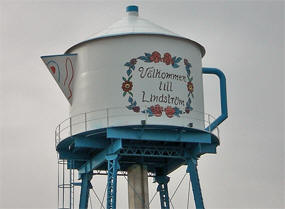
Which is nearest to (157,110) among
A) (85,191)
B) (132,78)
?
(132,78)

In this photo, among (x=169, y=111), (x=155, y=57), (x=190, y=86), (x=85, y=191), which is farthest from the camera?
(x=85, y=191)

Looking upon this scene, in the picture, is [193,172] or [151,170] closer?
[193,172]

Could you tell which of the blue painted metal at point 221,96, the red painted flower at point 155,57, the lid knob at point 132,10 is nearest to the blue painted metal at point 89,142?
the red painted flower at point 155,57

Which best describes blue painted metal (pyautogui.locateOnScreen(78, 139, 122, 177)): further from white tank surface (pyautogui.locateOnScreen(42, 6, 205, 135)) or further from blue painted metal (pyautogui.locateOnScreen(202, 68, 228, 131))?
blue painted metal (pyautogui.locateOnScreen(202, 68, 228, 131))

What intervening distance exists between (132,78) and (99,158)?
4301 millimetres

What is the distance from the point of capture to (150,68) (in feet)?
168

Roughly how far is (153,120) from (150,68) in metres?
2.36

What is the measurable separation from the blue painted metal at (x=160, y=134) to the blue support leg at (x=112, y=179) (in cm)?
120

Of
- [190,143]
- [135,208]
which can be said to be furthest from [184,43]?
[135,208]

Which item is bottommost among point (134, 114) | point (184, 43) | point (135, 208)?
point (135, 208)

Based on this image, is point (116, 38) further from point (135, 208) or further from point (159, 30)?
point (135, 208)

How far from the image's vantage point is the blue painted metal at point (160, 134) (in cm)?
5038

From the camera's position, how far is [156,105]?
2002 inches

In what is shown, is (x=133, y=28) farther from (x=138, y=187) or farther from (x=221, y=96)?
(x=138, y=187)
